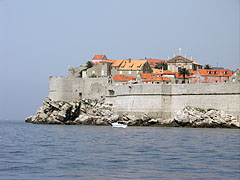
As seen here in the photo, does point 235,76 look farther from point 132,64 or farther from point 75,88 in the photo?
point 75,88

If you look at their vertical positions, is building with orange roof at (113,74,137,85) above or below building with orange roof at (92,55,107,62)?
below

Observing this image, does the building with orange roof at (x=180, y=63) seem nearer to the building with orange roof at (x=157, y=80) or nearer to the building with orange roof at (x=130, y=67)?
the building with orange roof at (x=130, y=67)

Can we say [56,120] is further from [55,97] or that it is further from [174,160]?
[174,160]

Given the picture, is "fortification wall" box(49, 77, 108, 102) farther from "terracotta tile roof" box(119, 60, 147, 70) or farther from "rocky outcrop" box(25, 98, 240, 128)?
"terracotta tile roof" box(119, 60, 147, 70)

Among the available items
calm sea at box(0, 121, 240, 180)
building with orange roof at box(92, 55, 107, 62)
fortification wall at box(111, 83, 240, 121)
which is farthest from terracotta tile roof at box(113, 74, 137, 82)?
calm sea at box(0, 121, 240, 180)

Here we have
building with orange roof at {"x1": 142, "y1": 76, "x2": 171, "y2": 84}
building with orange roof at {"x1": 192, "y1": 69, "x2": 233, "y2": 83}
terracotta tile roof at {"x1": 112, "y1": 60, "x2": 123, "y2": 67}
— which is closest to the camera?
building with orange roof at {"x1": 192, "y1": 69, "x2": 233, "y2": 83}

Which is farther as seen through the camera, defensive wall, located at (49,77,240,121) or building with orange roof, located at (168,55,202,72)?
building with orange roof, located at (168,55,202,72)

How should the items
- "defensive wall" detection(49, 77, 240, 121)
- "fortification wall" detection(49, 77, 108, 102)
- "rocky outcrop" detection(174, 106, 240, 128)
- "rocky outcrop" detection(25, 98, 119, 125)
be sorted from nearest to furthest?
"rocky outcrop" detection(174, 106, 240, 128) < "defensive wall" detection(49, 77, 240, 121) < "rocky outcrop" detection(25, 98, 119, 125) < "fortification wall" detection(49, 77, 108, 102)

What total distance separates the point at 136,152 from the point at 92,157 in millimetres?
3161

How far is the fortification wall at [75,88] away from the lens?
6003 centimetres

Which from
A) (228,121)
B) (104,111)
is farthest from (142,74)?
(228,121)

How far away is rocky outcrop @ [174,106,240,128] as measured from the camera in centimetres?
4722

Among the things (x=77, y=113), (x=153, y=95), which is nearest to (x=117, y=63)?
(x=77, y=113)

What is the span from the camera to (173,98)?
171ft
